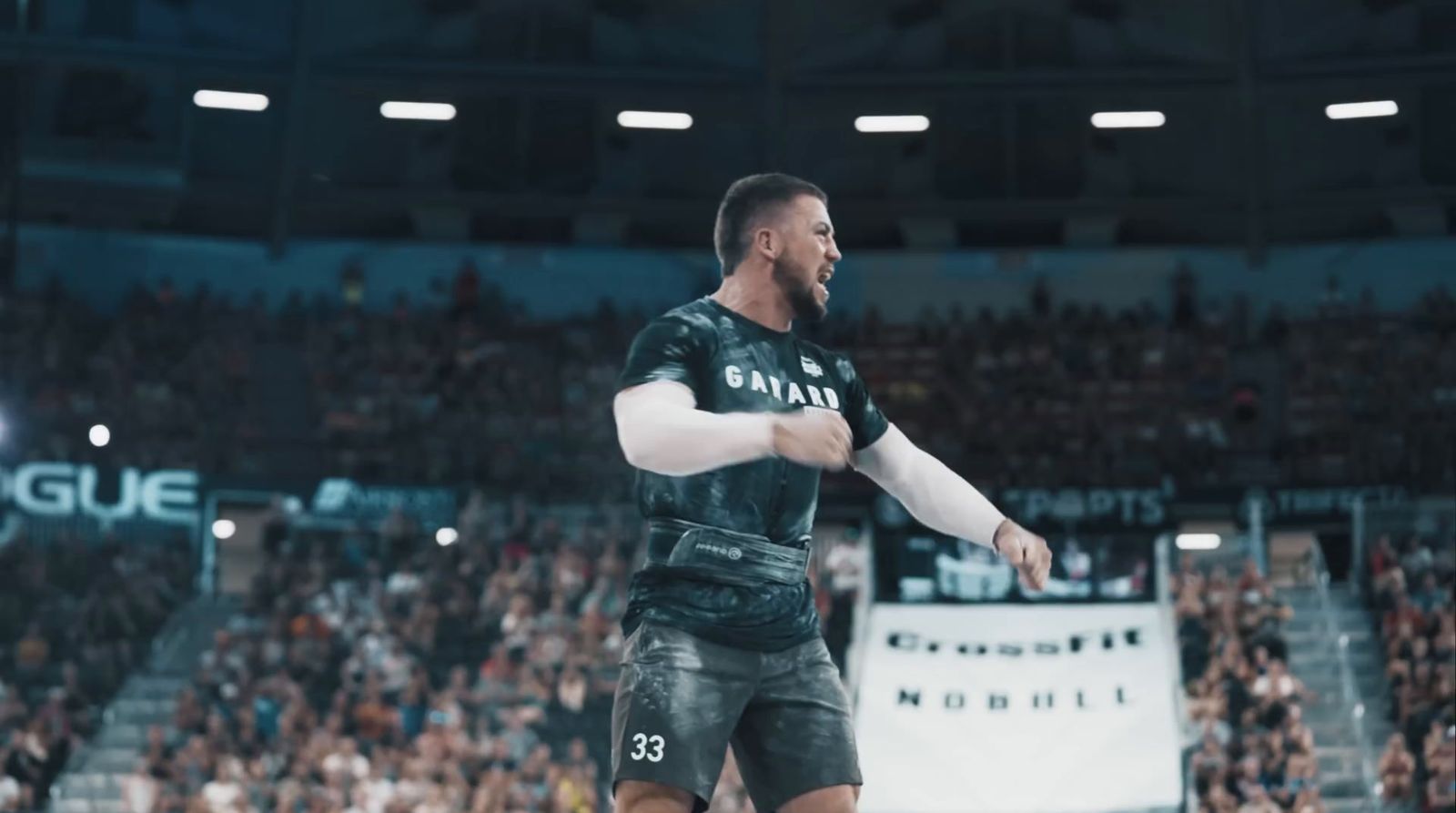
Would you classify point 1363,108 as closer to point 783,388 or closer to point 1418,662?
point 1418,662

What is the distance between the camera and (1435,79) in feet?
101

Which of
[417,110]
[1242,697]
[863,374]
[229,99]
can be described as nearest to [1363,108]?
[863,374]

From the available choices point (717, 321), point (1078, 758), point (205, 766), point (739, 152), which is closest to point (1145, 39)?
point (739, 152)

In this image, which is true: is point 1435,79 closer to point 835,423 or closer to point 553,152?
point 553,152

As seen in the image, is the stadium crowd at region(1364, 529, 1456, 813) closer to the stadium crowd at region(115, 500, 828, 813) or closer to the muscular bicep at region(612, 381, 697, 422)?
the stadium crowd at region(115, 500, 828, 813)

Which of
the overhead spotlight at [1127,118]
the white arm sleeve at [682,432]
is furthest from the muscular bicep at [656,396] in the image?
the overhead spotlight at [1127,118]

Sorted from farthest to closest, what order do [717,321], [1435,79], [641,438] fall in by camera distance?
[1435,79]
[717,321]
[641,438]

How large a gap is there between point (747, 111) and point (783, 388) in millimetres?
27206

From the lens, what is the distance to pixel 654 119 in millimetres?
33219

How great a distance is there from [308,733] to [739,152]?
13460 mm

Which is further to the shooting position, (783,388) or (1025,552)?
(783,388)

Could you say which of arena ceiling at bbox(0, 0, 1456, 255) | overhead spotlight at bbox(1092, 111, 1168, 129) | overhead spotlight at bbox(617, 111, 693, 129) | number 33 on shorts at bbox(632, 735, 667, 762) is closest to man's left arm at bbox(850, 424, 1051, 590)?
number 33 on shorts at bbox(632, 735, 667, 762)

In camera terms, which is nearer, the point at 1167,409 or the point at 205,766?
the point at 205,766

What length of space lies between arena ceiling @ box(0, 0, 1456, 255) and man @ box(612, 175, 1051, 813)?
2624cm
